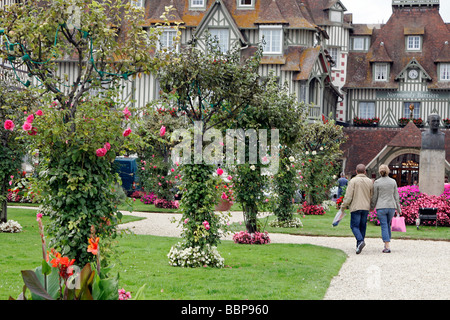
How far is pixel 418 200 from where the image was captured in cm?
1742

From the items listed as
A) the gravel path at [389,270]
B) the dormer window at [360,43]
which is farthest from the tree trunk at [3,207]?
the dormer window at [360,43]

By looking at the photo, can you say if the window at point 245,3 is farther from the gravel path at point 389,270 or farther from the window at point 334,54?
the gravel path at point 389,270

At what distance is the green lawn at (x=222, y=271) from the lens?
714 centimetres

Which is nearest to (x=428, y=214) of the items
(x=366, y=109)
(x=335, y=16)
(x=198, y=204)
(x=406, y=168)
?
(x=198, y=204)

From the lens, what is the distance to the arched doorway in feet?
102

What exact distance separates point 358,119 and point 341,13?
6.94 metres

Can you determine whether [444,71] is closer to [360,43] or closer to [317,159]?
[360,43]

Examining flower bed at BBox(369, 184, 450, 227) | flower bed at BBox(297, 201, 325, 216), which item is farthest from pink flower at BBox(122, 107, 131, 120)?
flower bed at BBox(297, 201, 325, 216)

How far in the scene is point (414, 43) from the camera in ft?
123

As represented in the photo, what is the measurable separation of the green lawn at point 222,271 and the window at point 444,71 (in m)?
27.0

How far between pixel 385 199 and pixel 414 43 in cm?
2878

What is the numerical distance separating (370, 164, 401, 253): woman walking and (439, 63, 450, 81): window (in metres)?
27.0

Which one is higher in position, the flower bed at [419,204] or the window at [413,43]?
the window at [413,43]

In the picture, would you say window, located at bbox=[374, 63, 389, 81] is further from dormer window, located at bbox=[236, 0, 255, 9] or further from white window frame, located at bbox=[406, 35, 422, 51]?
dormer window, located at bbox=[236, 0, 255, 9]
